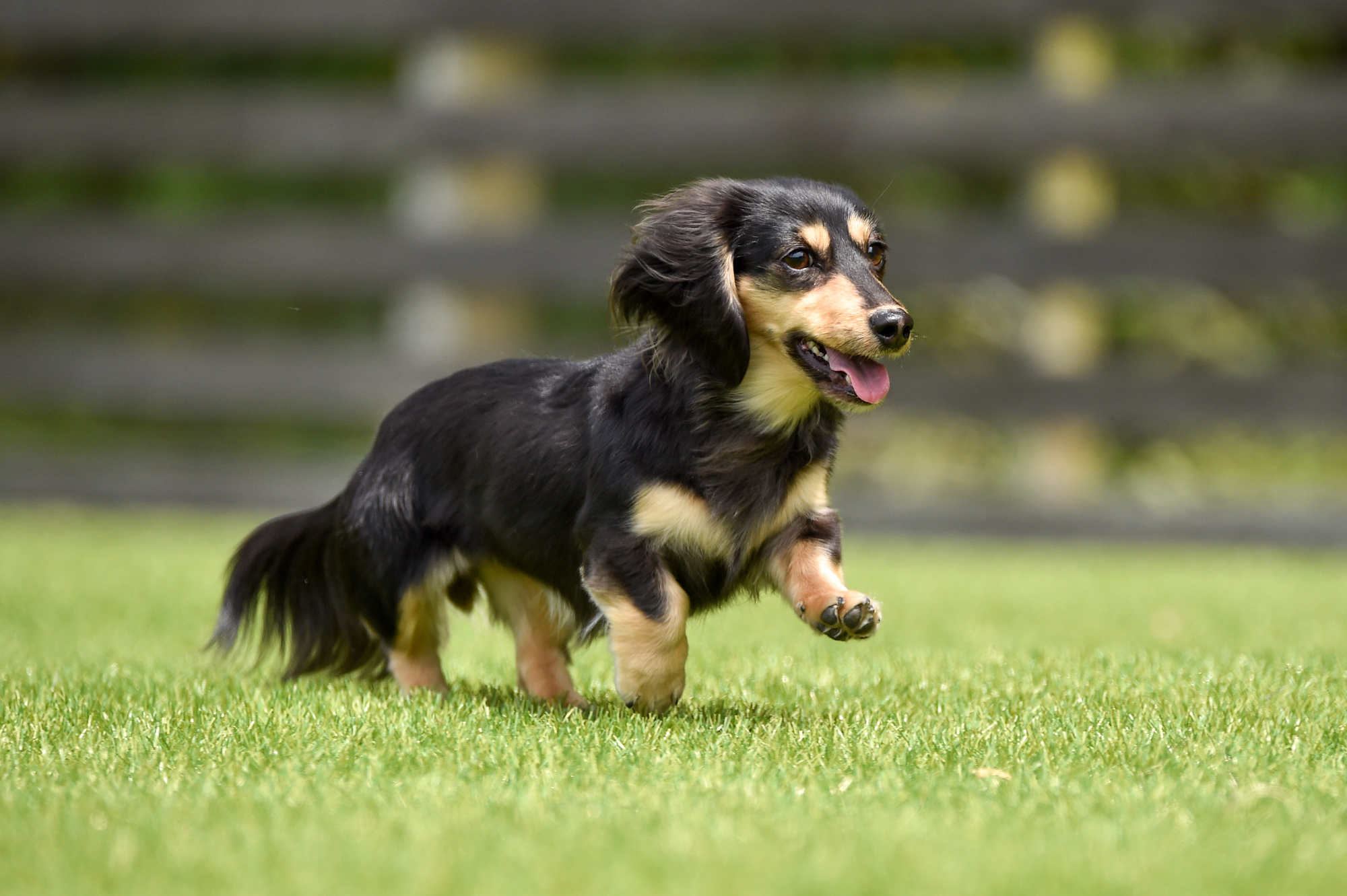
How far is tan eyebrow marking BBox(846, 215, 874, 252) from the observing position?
3.16 m

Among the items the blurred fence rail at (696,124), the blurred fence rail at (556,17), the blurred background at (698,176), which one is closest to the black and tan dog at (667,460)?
the blurred background at (698,176)

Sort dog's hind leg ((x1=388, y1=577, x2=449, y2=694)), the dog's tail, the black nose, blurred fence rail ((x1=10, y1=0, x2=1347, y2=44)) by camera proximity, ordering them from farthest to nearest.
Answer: blurred fence rail ((x1=10, y1=0, x2=1347, y2=44)), the dog's tail, dog's hind leg ((x1=388, y1=577, x2=449, y2=694)), the black nose

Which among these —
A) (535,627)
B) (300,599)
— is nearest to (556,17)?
(300,599)

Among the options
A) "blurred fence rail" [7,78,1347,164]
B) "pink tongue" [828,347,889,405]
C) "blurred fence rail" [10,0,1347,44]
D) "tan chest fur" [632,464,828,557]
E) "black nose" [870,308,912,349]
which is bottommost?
"tan chest fur" [632,464,828,557]

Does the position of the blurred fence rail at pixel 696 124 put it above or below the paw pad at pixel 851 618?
above

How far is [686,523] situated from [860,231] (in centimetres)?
69

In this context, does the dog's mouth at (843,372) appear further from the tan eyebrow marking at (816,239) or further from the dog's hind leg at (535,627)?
the dog's hind leg at (535,627)

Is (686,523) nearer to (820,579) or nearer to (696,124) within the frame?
(820,579)

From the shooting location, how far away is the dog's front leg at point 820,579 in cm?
281

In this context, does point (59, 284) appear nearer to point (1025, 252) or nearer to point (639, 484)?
point (1025, 252)

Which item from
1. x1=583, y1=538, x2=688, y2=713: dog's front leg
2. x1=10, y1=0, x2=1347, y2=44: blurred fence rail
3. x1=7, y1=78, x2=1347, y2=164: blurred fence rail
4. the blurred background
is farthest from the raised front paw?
x1=10, y1=0, x2=1347, y2=44: blurred fence rail

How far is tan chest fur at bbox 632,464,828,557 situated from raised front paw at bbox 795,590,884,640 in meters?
0.26

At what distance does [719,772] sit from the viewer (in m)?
2.39

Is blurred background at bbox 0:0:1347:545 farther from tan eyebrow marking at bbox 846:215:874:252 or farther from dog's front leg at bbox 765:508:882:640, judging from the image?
dog's front leg at bbox 765:508:882:640
